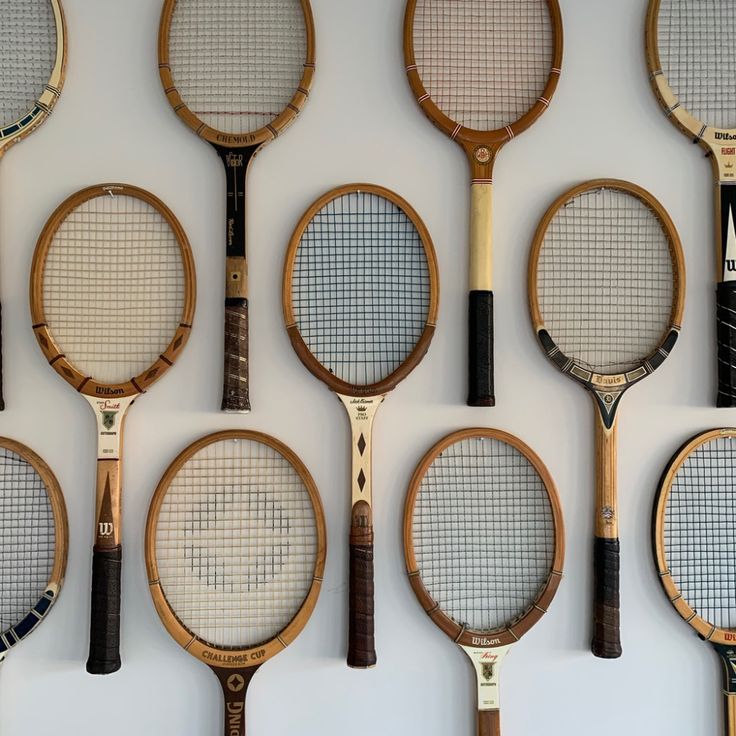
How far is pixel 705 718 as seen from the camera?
1580 millimetres

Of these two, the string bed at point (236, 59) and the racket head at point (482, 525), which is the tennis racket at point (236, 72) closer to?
the string bed at point (236, 59)

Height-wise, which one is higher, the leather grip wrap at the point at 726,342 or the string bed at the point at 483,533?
the leather grip wrap at the point at 726,342

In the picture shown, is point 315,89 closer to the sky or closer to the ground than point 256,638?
closer to the sky

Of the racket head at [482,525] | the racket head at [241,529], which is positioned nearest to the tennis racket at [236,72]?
the racket head at [241,529]

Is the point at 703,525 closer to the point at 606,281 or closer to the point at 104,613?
the point at 606,281

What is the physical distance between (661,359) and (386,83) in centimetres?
87

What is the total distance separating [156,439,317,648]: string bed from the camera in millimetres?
1498

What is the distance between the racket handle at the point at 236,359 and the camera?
4.81 feet

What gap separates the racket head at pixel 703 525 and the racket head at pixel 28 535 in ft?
4.31

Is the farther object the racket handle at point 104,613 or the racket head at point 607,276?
the racket head at point 607,276

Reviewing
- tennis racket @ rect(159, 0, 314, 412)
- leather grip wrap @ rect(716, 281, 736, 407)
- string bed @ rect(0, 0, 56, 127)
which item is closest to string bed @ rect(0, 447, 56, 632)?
tennis racket @ rect(159, 0, 314, 412)

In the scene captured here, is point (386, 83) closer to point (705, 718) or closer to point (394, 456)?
point (394, 456)

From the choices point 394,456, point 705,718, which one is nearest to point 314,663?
point 394,456

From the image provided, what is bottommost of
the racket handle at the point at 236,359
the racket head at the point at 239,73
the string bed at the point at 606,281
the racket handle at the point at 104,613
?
the racket handle at the point at 104,613
